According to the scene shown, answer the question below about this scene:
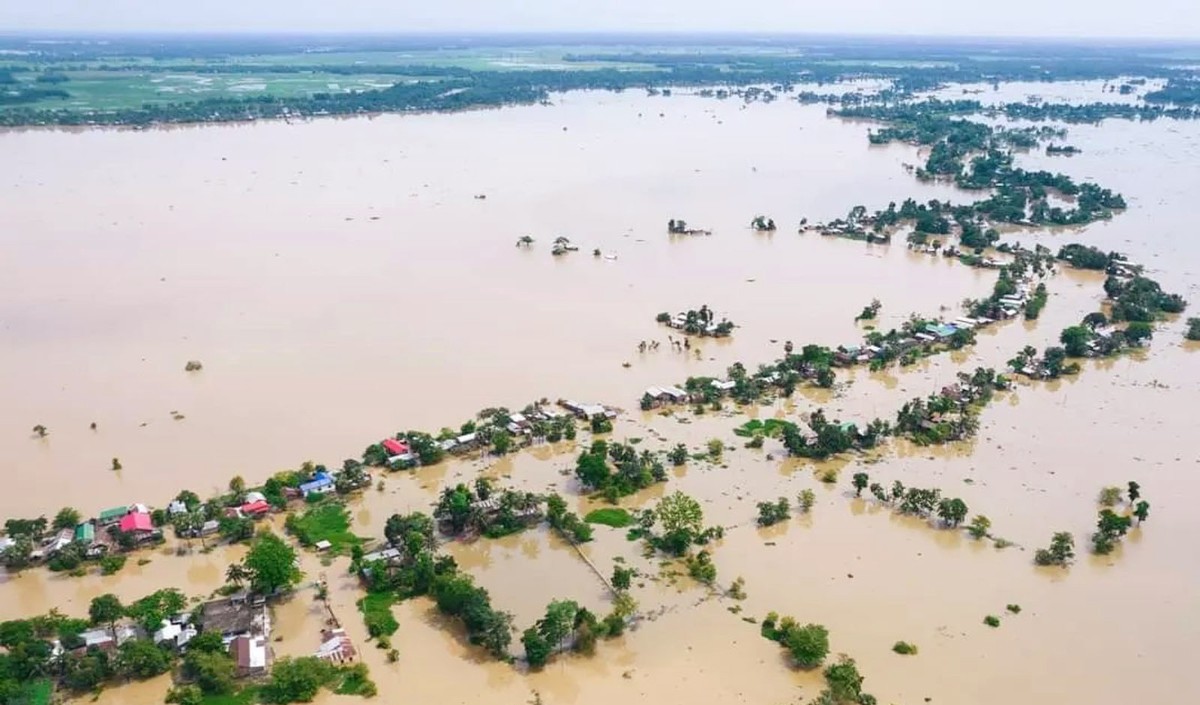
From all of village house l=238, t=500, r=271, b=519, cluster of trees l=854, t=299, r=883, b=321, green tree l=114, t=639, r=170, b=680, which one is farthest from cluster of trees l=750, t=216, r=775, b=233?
green tree l=114, t=639, r=170, b=680

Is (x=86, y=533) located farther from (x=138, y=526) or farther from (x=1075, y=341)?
(x=1075, y=341)

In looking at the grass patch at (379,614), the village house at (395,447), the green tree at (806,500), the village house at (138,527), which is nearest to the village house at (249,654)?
the grass patch at (379,614)

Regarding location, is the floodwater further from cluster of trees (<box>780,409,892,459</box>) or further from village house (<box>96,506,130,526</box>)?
village house (<box>96,506,130,526</box>)

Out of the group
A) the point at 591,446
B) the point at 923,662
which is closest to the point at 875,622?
the point at 923,662

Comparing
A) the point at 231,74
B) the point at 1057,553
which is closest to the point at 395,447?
the point at 1057,553

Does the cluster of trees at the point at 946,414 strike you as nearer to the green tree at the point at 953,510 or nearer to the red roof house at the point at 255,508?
the green tree at the point at 953,510
